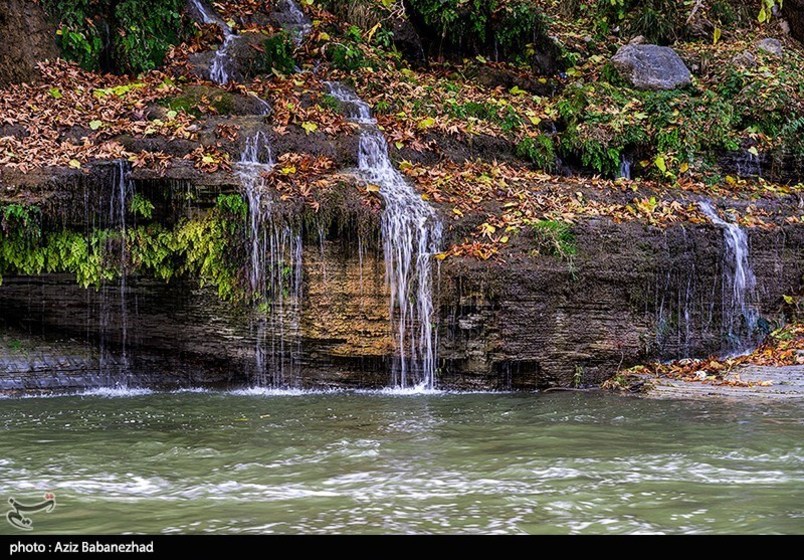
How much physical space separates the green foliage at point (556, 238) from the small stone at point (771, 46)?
915cm

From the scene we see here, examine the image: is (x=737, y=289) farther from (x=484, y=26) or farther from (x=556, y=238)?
(x=484, y=26)

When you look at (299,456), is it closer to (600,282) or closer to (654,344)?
(600,282)

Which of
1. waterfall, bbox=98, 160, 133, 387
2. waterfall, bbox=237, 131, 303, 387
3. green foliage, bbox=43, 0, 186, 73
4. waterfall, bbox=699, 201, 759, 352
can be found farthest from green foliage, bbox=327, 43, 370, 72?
waterfall, bbox=699, 201, 759, 352

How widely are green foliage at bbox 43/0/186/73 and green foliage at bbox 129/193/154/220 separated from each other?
4.42m

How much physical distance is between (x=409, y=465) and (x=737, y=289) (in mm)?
6960

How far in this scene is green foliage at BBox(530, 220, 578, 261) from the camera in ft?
32.2

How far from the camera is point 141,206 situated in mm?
9617

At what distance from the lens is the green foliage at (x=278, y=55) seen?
551 inches

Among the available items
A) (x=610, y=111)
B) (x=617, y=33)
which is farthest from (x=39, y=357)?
(x=617, y=33)

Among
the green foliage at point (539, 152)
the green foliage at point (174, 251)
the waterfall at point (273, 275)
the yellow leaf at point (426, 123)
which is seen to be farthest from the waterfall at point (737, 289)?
the green foliage at point (174, 251)

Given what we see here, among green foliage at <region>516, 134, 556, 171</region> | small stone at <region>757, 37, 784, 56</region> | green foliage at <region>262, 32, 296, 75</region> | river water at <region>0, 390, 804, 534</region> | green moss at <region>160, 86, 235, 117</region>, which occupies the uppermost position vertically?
small stone at <region>757, 37, 784, 56</region>

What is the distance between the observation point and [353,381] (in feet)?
32.3

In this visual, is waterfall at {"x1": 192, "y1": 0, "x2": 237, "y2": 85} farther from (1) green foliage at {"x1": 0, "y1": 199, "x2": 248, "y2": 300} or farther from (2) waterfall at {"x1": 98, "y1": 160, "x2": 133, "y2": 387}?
(1) green foliage at {"x1": 0, "y1": 199, "x2": 248, "y2": 300}

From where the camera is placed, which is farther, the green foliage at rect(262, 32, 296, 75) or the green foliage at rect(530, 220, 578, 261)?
the green foliage at rect(262, 32, 296, 75)
